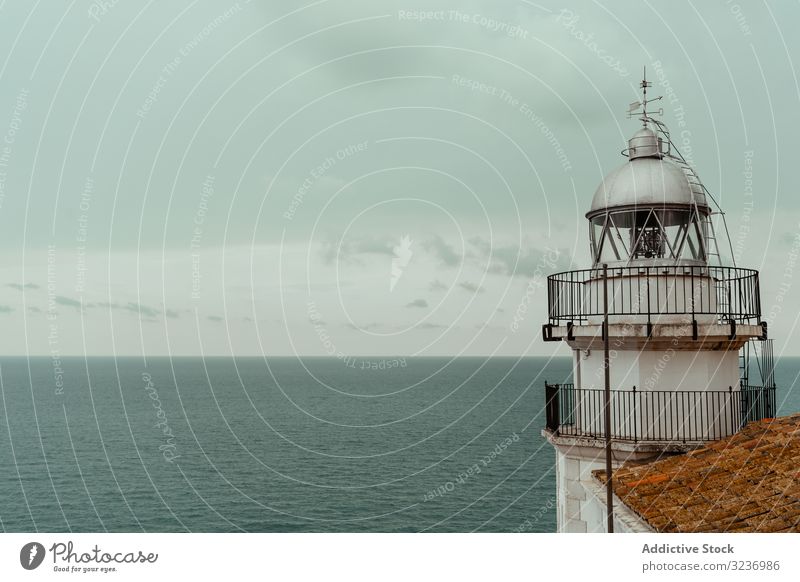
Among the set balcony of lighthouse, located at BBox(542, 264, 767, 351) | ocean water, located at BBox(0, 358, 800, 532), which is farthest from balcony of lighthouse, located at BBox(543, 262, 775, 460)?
ocean water, located at BBox(0, 358, 800, 532)

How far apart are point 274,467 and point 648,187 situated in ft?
229

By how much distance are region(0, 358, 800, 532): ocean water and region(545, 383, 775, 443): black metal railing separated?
28.1m

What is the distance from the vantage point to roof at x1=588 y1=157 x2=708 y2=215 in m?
14.1

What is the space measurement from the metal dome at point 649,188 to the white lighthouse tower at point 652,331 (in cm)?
2

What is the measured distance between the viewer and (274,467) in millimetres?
77812

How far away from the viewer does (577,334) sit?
14320 mm

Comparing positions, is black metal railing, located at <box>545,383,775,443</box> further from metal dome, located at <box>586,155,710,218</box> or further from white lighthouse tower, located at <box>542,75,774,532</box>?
metal dome, located at <box>586,155,710,218</box>

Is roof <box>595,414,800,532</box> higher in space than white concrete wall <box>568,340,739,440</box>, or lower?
lower

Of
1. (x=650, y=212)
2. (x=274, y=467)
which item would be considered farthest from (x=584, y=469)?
(x=274, y=467)

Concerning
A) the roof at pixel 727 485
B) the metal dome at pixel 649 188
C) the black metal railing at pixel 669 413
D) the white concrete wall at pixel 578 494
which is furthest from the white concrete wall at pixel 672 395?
the metal dome at pixel 649 188

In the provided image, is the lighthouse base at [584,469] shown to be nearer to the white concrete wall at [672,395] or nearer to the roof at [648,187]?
the white concrete wall at [672,395]
